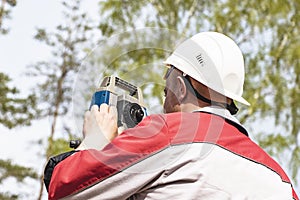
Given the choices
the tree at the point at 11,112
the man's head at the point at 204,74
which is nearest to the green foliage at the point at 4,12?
the tree at the point at 11,112

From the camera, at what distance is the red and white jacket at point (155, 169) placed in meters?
2.18

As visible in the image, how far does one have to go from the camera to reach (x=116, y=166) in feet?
7.19

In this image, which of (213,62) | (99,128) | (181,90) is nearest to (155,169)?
(99,128)

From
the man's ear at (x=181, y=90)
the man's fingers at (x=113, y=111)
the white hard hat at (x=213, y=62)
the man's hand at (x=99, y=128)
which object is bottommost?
the man's hand at (x=99, y=128)

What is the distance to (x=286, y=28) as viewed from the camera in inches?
634

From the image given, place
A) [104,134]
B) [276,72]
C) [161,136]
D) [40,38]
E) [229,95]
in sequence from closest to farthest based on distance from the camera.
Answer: [161,136]
[104,134]
[229,95]
[276,72]
[40,38]

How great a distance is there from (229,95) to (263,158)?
319mm

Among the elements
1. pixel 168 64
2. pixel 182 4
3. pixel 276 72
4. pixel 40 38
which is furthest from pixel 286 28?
pixel 168 64

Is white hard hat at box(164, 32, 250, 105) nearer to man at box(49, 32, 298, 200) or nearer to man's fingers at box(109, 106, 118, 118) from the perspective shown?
man at box(49, 32, 298, 200)

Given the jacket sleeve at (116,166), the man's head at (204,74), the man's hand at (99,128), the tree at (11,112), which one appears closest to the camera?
the jacket sleeve at (116,166)

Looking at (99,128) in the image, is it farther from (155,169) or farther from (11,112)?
(11,112)

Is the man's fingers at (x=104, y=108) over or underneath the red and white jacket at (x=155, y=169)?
over

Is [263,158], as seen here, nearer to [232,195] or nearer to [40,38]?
[232,195]

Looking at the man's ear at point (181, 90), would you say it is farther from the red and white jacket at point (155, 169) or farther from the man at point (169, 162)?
the red and white jacket at point (155, 169)
